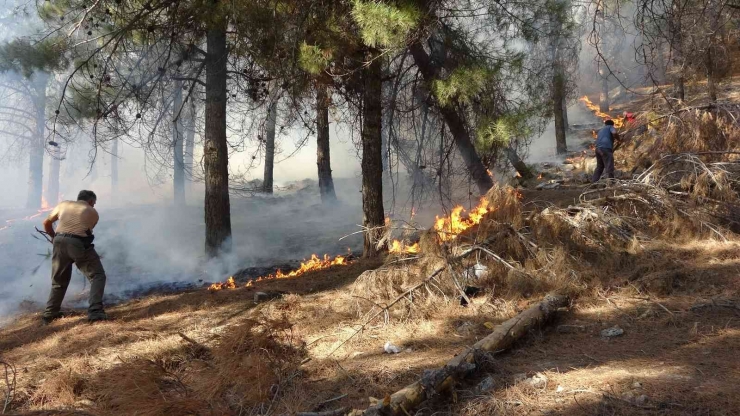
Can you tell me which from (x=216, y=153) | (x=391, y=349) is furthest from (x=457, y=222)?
(x=216, y=153)

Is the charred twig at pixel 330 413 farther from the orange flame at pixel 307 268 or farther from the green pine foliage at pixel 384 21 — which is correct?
the orange flame at pixel 307 268

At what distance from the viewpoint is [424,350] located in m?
4.70

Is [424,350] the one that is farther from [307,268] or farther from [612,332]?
[307,268]

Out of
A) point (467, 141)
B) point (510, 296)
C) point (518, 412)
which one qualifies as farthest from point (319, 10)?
point (518, 412)

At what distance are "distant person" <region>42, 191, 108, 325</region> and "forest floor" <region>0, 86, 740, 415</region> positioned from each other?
0.39 metres

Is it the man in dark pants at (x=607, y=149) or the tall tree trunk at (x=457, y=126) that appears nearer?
the tall tree trunk at (x=457, y=126)

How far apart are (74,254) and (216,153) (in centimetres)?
377

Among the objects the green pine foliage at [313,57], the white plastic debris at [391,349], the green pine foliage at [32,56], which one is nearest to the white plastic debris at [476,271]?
the white plastic debris at [391,349]

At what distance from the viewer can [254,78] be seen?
340 inches

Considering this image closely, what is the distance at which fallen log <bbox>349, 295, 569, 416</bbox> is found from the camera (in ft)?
11.0

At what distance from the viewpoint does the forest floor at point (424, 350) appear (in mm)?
3461

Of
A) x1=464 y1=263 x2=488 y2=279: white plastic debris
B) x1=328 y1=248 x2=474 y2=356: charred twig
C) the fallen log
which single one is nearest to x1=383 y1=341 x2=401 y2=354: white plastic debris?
x1=328 y1=248 x2=474 y2=356: charred twig

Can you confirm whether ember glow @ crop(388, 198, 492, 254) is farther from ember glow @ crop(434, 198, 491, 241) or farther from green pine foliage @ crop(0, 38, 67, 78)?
green pine foliage @ crop(0, 38, 67, 78)

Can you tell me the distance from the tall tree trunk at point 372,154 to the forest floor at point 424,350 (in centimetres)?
160
